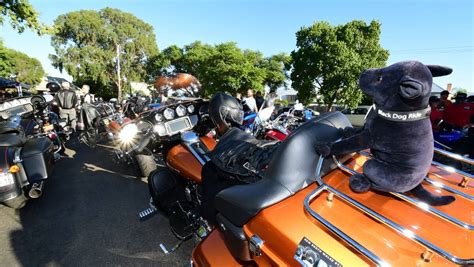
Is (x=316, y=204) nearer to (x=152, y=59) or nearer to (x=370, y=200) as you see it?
(x=370, y=200)

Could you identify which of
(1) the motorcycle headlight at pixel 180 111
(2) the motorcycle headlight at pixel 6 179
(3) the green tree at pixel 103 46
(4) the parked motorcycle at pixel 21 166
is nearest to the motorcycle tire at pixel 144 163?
(1) the motorcycle headlight at pixel 180 111

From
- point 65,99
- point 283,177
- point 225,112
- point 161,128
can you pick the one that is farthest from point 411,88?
point 65,99

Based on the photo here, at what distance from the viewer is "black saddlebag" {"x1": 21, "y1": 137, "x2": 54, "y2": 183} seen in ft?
10.1

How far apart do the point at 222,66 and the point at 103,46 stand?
14.9 meters

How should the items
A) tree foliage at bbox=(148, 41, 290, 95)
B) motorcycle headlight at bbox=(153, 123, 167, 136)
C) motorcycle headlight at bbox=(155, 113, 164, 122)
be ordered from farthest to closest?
tree foliage at bbox=(148, 41, 290, 95)
motorcycle headlight at bbox=(155, 113, 164, 122)
motorcycle headlight at bbox=(153, 123, 167, 136)

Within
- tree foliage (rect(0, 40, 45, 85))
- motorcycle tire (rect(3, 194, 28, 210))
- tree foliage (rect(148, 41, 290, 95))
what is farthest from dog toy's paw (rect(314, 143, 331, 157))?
tree foliage (rect(0, 40, 45, 85))

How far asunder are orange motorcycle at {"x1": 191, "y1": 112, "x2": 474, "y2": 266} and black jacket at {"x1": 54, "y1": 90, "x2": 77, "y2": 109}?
750cm

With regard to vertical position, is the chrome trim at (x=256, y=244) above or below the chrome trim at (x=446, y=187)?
below

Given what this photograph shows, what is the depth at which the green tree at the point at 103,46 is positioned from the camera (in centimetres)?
2936

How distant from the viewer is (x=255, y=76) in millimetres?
31984

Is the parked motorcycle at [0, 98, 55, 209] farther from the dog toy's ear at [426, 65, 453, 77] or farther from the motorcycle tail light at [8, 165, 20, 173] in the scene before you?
the dog toy's ear at [426, 65, 453, 77]

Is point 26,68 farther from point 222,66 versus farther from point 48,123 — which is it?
point 48,123

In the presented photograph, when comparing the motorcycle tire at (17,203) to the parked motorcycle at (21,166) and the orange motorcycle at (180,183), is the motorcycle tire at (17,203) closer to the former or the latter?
the parked motorcycle at (21,166)

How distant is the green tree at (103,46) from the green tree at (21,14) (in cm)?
2210
